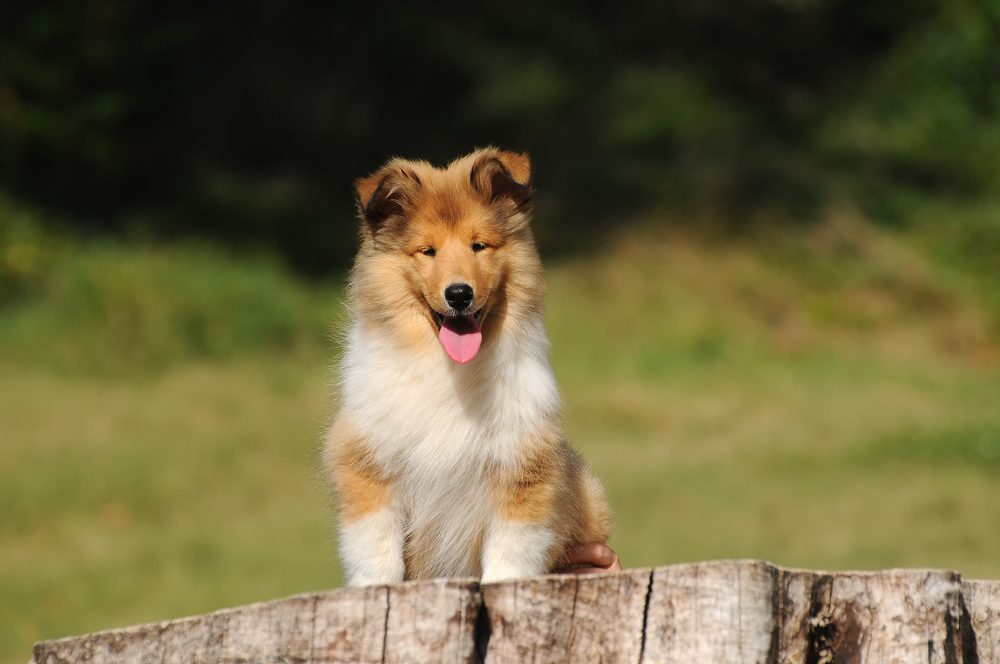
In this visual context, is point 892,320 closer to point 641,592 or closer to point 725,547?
point 725,547

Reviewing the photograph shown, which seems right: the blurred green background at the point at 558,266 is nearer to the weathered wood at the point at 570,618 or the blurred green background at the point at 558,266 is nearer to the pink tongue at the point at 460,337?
the pink tongue at the point at 460,337

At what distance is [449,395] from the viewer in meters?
5.37

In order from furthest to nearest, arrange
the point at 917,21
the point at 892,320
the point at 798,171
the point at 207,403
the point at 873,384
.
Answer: the point at 917,21 → the point at 798,171 → the point at 892,320 → the point at 873,384 → the point at 207,403

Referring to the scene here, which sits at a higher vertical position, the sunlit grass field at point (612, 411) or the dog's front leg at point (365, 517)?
the sunlit grass field at point (612, 411)

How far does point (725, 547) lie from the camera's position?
12.4 meters

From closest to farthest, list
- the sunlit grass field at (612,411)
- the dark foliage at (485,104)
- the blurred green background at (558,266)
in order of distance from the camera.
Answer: the sunlit grass field at (612,411), the blurred green background at (558,266), the dark foliage at (485,104)

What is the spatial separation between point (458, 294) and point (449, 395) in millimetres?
498

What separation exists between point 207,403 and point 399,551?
36.6 ft

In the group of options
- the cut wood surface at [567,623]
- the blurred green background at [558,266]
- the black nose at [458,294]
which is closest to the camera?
the cut wood surface at [567,623]

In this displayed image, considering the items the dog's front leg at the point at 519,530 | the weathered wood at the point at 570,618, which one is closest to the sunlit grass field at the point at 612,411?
the dog's front leg at the point at 519,530

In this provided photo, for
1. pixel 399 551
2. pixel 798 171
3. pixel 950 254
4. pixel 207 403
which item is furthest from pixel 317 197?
pixel 399 551

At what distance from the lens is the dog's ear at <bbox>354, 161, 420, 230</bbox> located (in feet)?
17.6

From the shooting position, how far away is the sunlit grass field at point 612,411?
12258 mm

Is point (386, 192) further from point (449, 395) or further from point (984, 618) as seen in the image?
point (984, 618)
